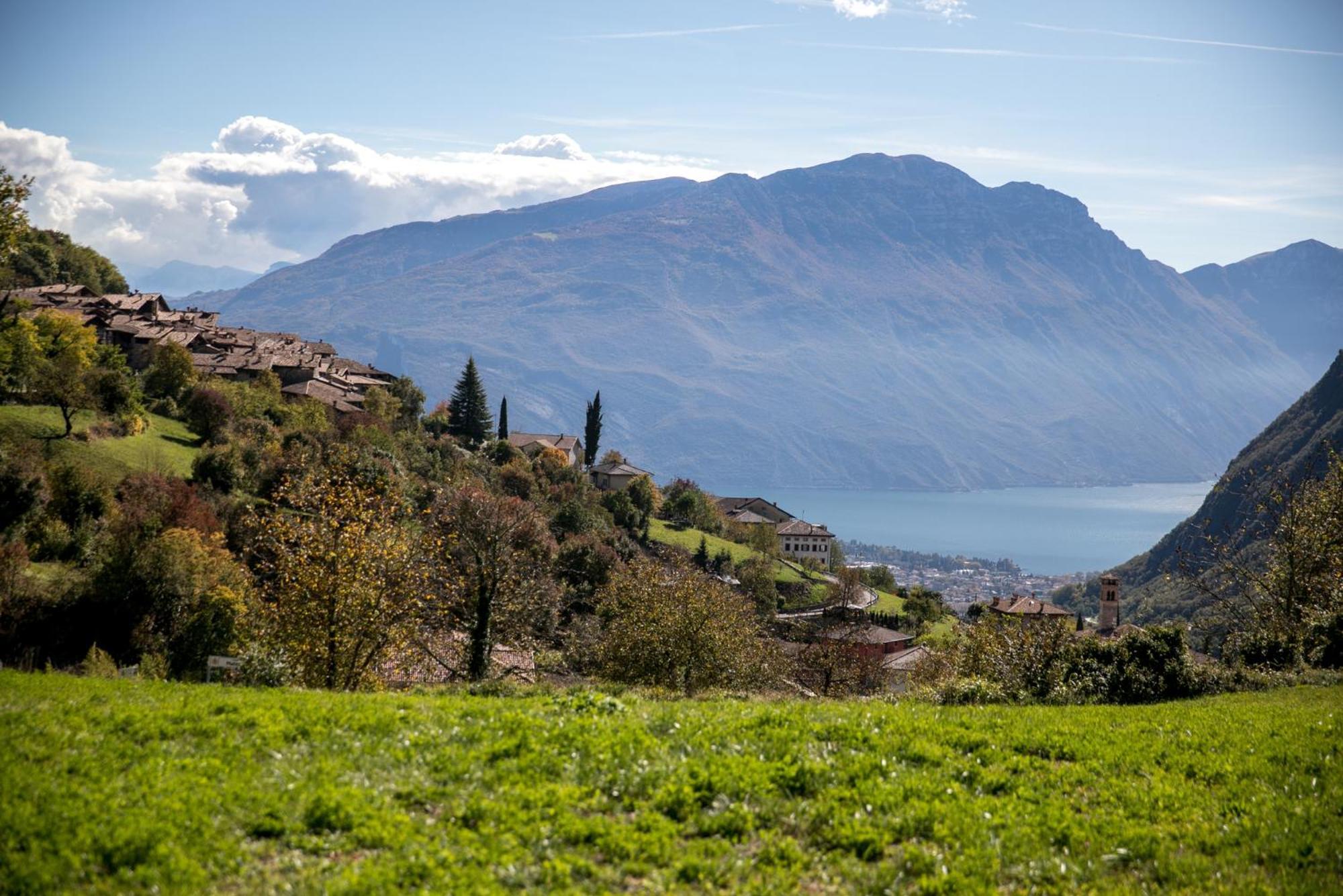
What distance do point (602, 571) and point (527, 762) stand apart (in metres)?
52.4

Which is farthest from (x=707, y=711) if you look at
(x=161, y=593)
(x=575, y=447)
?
(x=575, y=447)

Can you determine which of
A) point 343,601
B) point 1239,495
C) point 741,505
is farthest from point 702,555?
point 1239,495

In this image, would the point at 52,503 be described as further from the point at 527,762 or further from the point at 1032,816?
the point at 1032,816

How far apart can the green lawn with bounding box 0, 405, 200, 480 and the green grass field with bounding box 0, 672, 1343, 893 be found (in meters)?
40.0

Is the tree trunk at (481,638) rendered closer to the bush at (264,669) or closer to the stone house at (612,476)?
the bush at (264,669)

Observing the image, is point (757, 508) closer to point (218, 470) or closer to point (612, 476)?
point (612, 476)

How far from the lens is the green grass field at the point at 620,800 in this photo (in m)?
8.51

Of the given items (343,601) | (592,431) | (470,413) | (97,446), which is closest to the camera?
(343,601)

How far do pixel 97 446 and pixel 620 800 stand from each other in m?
50.5

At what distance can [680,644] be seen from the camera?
32938mm

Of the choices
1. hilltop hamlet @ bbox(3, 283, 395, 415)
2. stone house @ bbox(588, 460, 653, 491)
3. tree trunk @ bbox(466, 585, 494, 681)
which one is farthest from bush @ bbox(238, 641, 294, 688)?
stone house @ bbox(588, 460, 653, 491)

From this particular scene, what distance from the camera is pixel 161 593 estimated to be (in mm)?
34406

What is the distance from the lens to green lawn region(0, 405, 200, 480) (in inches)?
1869

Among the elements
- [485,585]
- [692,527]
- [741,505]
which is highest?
[485,585]
